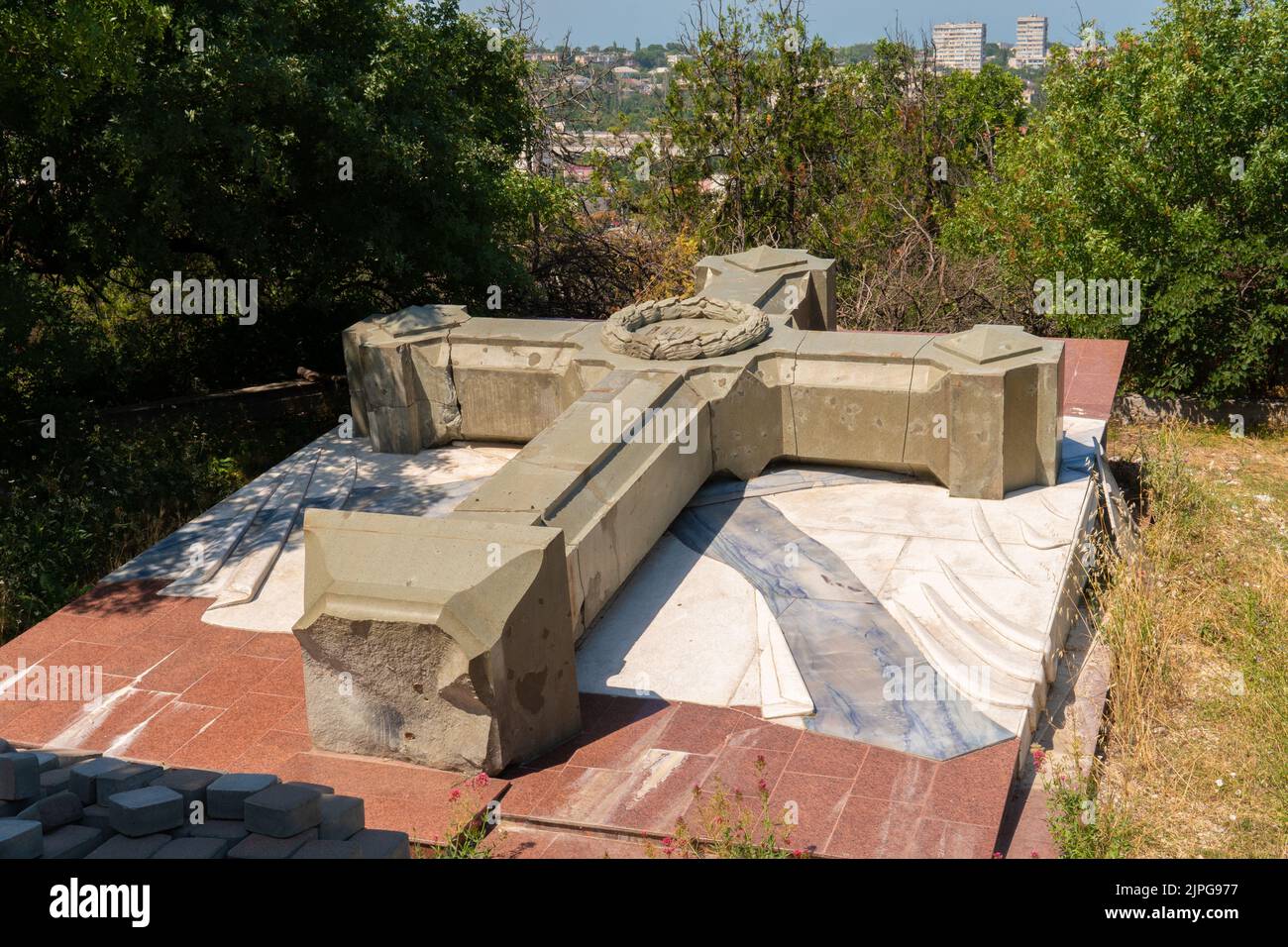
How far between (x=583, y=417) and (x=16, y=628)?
4.18 meters

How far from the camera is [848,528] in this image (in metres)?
8.41

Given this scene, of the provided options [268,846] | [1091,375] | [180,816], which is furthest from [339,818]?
[1091,375]

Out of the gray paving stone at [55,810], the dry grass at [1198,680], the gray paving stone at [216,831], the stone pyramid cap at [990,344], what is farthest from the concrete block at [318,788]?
the stone pyramid cap at [990,344]

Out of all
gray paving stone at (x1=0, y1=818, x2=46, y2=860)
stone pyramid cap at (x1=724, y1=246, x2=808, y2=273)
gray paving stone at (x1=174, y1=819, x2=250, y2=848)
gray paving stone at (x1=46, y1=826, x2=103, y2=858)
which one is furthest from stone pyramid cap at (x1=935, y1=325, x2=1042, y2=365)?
gray paving stone at (x1=0, y1=818, x2=46, y2=860)

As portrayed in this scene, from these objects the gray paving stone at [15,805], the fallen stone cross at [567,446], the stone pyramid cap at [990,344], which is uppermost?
the stone pyramid cap at [990,344]

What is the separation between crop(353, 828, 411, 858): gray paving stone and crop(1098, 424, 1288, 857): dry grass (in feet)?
10.5

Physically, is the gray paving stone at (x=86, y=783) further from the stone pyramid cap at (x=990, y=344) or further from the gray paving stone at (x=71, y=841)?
the stone pyramid cap at (x=990, y=344)

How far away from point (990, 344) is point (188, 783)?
19.8 ft

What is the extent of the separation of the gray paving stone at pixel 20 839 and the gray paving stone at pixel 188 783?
1.83ft

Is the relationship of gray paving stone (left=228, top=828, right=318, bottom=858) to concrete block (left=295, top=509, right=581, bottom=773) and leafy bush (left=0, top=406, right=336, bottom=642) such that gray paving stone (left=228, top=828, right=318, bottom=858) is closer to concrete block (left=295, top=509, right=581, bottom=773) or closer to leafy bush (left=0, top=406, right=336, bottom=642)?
concrete block (left=295, top=509, right=581, bottom=773)

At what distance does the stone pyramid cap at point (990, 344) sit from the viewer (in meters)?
8.62

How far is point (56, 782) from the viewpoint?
190 inches

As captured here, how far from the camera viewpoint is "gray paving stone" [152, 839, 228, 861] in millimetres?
4184

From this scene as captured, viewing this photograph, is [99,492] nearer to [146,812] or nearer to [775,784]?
[146,812]
